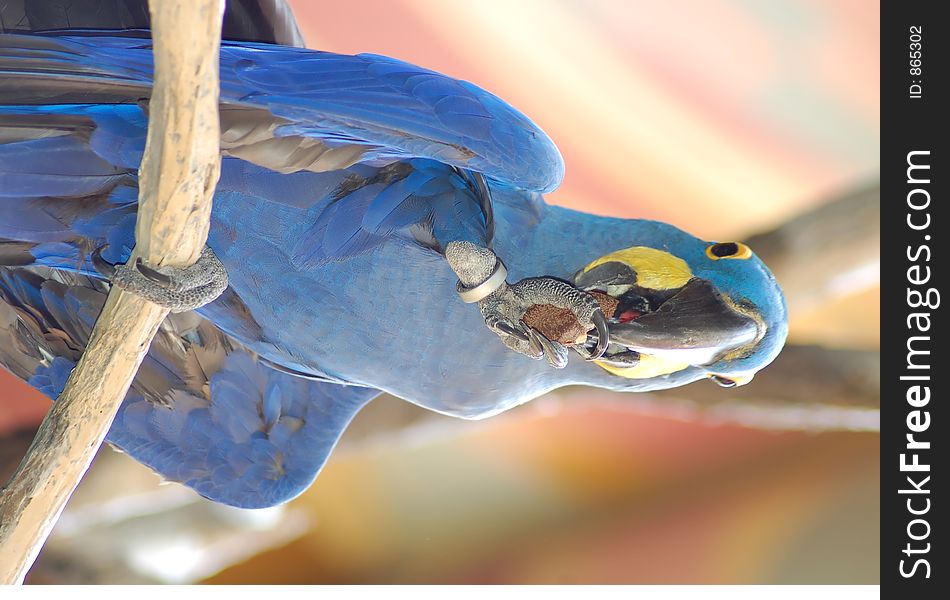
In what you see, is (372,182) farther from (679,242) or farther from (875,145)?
(875,145)

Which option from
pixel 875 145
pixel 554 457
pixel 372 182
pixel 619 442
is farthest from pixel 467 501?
pixel 372 182

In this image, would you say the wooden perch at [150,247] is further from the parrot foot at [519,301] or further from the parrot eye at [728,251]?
the parrot eye at [728,251]

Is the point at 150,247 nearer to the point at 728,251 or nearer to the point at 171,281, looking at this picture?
the point at 171,281

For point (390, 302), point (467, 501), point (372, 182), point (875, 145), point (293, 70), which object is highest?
point (293, 70)

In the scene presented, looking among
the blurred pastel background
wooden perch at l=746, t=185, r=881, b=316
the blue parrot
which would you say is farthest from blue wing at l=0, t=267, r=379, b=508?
wooden perch at l=746, t=185, r=881, b=316

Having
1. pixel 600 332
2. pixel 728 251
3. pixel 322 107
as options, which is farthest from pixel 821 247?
pixel 322 107
